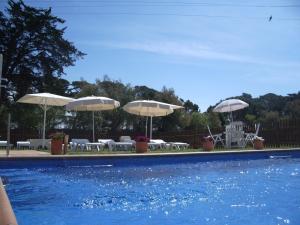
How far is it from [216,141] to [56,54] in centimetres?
1643

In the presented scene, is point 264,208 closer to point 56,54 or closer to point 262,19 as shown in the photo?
point 262,19

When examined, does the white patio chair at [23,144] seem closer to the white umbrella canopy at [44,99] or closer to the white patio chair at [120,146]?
the white umbrella canopy at [44,99]

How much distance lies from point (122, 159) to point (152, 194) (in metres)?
4.92

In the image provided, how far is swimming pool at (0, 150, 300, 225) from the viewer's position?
18.0 ft

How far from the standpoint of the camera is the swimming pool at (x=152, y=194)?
5488 millimetres

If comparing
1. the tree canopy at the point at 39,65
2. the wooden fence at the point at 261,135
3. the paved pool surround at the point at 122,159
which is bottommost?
the paved pool surround at the point at 122,159

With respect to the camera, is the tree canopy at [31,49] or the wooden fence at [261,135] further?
the tree canopy at [31,49]

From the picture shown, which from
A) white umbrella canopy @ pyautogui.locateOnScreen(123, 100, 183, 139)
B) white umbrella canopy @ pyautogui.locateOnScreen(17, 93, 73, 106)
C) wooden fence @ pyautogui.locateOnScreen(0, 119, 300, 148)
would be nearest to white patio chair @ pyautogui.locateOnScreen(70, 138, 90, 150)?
white umbrella canopy @ pyautogui.locateOnScreen(17, 93, 73, 106)

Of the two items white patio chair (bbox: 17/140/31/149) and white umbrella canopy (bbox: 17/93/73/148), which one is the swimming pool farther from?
white patio chair (bbox: 17/140/31/149)

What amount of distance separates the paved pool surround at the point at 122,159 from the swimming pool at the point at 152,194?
116mm

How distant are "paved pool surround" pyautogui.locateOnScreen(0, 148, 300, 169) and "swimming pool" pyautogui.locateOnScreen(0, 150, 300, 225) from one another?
0.12 metres

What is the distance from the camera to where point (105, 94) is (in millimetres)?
31797

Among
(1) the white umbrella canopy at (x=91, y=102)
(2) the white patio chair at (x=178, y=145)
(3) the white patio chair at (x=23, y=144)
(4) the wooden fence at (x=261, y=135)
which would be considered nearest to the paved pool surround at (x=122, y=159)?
(2) the white patio chair at (x=178, y=145)

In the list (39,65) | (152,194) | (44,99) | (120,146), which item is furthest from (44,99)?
(39,65)
